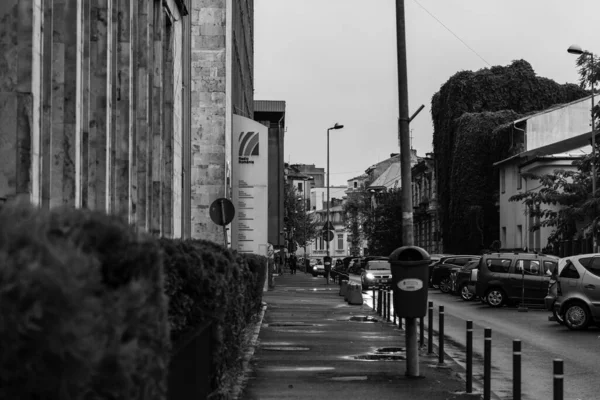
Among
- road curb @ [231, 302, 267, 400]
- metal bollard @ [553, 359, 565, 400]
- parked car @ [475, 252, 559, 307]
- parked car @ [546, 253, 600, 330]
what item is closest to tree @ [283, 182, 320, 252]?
parked car @ [475, 252, 559, 307]

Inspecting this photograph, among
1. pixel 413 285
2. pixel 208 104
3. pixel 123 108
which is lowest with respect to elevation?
pixel 413 285

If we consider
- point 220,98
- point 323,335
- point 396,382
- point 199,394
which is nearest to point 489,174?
point 220,98

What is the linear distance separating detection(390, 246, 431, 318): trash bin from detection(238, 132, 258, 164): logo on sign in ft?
102

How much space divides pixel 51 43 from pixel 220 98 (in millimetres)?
26339

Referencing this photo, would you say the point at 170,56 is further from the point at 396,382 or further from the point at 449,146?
the point at 449,146

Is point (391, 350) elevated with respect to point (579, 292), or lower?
lower

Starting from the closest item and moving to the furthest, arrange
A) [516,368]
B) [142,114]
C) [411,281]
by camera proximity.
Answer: [516,368]
[411,281]
[142,114]

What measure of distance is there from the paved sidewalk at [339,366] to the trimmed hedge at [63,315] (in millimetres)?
8172

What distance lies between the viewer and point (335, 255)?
180 meters

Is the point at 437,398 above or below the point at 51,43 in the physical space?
below

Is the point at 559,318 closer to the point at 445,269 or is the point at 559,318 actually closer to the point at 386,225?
the point at 445,269

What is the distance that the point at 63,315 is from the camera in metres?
2.52

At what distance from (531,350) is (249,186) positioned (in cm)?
2678

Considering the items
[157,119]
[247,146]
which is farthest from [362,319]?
[247,146]
